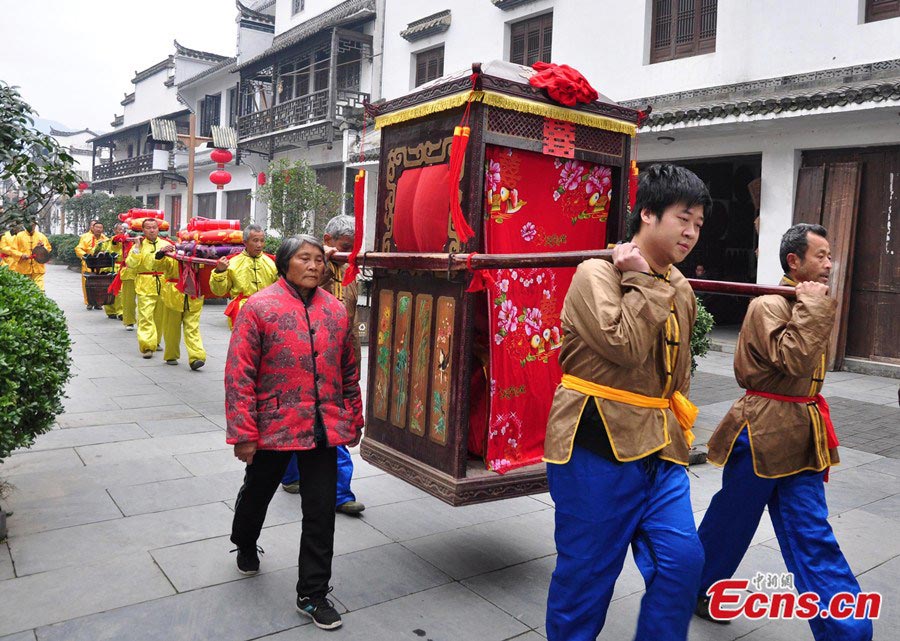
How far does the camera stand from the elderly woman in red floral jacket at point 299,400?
3.09m

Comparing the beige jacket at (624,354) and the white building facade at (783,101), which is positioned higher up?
the white building facade at (783,101)

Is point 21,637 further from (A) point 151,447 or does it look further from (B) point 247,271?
(B) point 247,271

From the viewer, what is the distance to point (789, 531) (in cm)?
288

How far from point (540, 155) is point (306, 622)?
7.39 feet

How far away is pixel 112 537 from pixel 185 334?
553cm

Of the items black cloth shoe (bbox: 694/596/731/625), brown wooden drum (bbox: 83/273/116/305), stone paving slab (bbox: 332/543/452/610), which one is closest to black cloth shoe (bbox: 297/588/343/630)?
stone paving slab (bbox: 332/543/452/610)

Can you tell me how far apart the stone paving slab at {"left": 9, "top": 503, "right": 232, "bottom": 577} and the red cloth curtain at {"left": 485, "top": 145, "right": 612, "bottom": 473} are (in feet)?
5.30

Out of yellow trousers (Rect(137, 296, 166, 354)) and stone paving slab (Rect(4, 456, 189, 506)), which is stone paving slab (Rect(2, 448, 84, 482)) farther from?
yellow trousers (Rect(137, 296, 166, 354))

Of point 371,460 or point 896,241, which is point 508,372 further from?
point 896,241

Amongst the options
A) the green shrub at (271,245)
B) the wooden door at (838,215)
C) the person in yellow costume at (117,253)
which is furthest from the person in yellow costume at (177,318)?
the wooden door at (838,215)

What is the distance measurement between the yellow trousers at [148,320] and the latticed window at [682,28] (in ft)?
26.3

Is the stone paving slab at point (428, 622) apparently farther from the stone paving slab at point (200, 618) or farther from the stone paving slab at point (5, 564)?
the stone paving slab at point (5, 564)

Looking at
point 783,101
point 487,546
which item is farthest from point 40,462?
point 783,101

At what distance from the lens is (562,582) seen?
239cm
